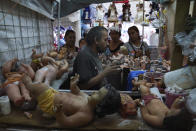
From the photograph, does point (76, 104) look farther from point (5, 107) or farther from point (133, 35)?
point (133, 35)

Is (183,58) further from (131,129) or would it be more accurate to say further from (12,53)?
(12,53)

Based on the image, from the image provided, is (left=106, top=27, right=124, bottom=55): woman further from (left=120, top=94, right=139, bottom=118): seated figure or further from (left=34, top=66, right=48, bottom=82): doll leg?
(left=120, top=94, right=139, bottom=118): seated figure

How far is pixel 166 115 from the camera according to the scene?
111cm

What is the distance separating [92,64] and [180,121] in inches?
42.1

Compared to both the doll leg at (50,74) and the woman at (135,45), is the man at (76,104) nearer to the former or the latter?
the doll leg at (50,74)

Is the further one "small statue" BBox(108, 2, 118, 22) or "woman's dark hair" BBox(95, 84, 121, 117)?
"small statue" BBox(108, 2, 118, 22)

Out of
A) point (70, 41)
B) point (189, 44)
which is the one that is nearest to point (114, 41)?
point (70, 41)

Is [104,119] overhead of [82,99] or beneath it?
beneath

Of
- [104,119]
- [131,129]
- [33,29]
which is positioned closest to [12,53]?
[33,29]

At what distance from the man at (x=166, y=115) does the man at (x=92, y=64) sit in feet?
1.90

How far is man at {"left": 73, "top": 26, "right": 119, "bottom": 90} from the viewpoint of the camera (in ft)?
5.69

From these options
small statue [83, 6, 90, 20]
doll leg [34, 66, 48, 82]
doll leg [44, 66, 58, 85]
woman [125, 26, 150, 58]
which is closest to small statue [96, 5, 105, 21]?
small statue [83, 6, 90, 20]

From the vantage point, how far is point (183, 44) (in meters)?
Answer: 1.49

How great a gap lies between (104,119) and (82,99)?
250 millimetres
